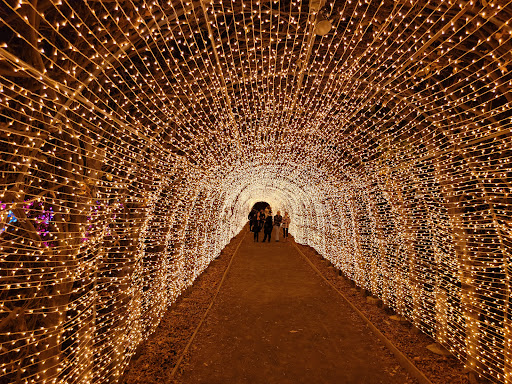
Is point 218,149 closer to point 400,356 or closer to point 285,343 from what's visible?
point 285,343

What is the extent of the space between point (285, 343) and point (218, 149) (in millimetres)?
4090

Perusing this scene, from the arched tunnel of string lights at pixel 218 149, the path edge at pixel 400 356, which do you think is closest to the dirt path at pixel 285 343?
the path edge at pixel 400 356

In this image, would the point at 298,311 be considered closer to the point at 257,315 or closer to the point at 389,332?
the point at 257,315

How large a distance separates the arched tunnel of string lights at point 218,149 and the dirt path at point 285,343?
88 cm

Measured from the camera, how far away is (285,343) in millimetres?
4574

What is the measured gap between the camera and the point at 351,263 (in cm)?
809

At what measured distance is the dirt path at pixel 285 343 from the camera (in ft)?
12.4

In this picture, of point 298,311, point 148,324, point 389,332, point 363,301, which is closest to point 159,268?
point 148,324

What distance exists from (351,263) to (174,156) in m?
5.42

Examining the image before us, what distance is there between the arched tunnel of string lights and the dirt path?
88 centimetres

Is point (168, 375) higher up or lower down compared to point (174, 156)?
lower down

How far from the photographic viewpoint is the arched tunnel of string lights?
2641 millimetres

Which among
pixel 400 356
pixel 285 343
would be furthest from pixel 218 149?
pixel 400 356

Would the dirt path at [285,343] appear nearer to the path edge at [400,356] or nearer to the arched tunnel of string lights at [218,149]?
the path edge at [400,356]
